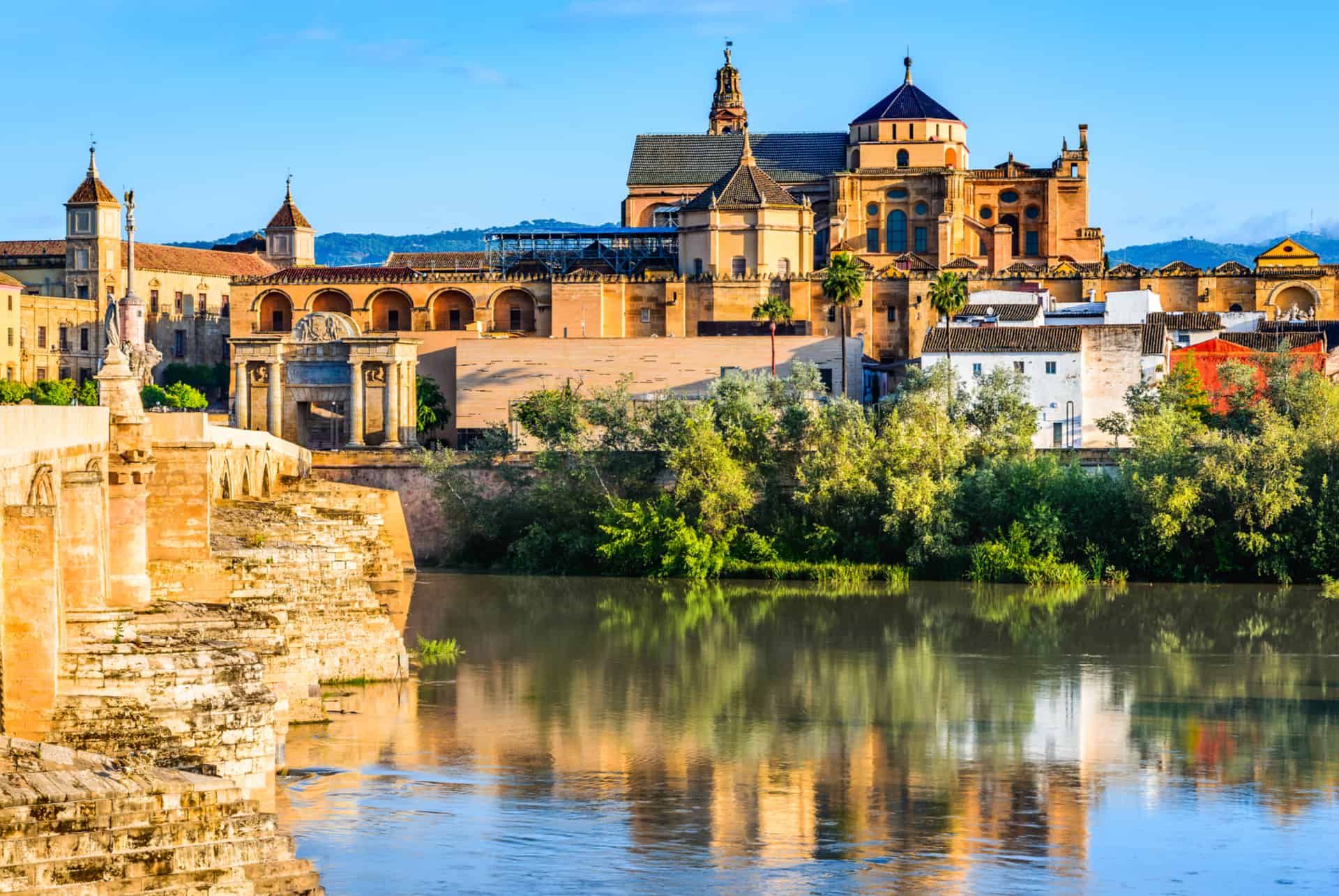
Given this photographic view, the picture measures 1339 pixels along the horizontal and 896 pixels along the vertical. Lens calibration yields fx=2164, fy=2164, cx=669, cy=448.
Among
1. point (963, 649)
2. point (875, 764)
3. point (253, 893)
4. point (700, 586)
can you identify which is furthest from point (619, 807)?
point (700, 586)

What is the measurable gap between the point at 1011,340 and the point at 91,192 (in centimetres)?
4869

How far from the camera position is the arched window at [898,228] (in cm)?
7988

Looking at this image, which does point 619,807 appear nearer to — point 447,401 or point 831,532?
point 831,532

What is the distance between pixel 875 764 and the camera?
79.2 ft

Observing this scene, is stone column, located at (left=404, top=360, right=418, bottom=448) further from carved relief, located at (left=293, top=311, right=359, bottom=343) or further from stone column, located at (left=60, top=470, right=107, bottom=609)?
stone column, located at (left=60, top=470, right=107, bottom=609)

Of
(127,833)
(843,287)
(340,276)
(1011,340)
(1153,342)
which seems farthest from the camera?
(340,276)

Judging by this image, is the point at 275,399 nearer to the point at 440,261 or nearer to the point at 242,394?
the point at 242,394

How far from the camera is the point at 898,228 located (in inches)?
3147

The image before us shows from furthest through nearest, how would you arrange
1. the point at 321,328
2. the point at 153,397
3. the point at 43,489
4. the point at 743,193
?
the point at 153,397 < the point at 743,193 < the point at 321,328 < the point at 43,489

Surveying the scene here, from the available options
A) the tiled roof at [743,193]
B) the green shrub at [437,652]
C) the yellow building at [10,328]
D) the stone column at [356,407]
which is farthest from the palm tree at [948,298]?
the yellow building at [10,328]

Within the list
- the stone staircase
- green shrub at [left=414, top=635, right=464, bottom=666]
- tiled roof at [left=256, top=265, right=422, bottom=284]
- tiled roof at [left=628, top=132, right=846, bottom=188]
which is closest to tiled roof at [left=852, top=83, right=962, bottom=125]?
tiled roof at [left=628, top=132, right=846, bottom=188]

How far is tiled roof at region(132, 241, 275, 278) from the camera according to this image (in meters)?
92.9

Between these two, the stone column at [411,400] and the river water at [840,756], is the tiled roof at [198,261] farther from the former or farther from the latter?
the river water at [840,756]

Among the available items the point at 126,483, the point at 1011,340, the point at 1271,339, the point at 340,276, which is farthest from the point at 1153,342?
the point at 126,483
